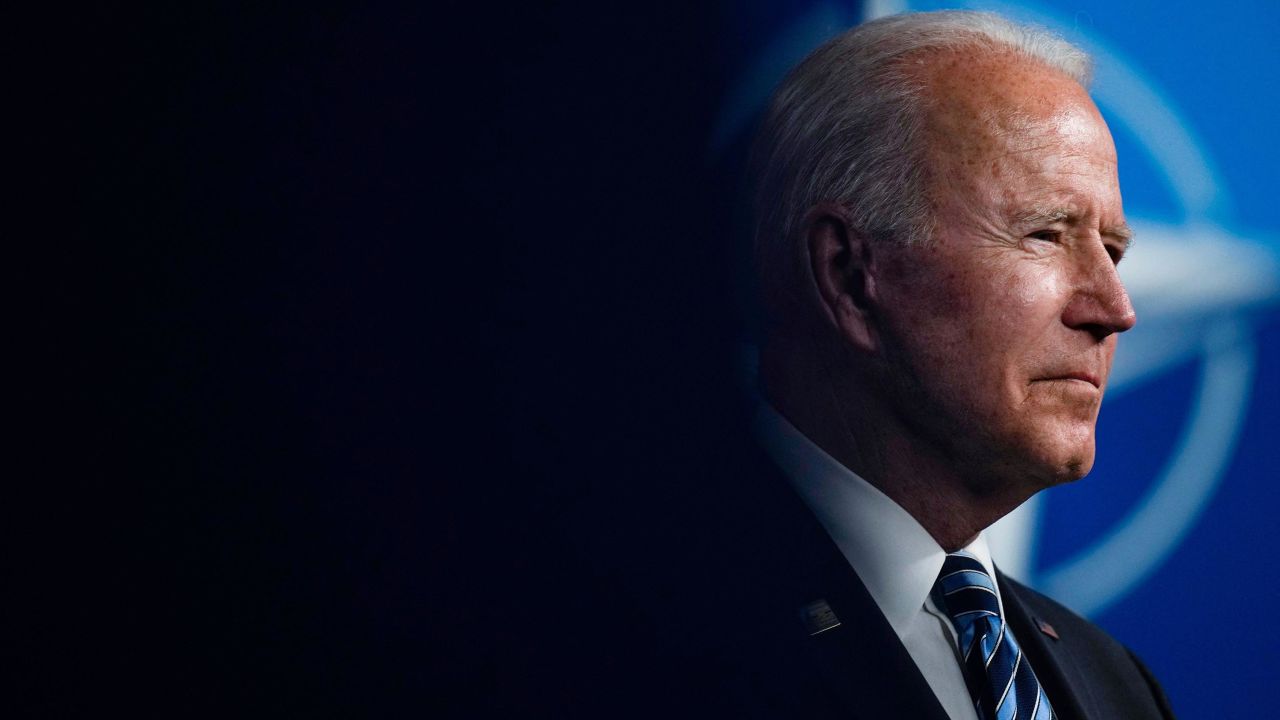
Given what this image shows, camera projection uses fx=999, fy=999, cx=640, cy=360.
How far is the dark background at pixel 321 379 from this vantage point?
538 millimetres

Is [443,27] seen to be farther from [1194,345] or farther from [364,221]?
[1194,345]

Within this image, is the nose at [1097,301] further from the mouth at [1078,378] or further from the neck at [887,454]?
the neck at [887,454]

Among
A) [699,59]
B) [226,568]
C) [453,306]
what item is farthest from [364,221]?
[699,59]

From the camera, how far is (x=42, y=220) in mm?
539

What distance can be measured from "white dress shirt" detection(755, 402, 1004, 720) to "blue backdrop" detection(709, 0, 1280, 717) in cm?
43

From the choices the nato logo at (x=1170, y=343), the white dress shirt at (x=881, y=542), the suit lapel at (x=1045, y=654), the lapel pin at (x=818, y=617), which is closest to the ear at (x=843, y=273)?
the white dress shirt at (x=881, y=542)

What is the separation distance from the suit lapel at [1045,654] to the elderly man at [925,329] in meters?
0.07

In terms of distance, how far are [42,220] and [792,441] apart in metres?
0.58

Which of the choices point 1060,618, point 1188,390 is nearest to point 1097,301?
point 1060,618

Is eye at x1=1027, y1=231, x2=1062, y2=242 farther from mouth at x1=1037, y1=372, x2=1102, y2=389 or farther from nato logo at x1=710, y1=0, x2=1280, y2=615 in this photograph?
nato logo at x1=710, y1=0, x2=1280, y2=615

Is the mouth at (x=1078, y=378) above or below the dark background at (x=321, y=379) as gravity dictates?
below

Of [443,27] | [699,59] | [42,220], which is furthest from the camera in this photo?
[699,59]

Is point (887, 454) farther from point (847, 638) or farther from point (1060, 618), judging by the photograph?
point (1060, 618)

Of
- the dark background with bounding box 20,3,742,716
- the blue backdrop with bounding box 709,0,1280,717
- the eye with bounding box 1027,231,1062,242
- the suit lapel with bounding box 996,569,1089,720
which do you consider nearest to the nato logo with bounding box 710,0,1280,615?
the blue backdrop with bounding box 709,0,1280,717
